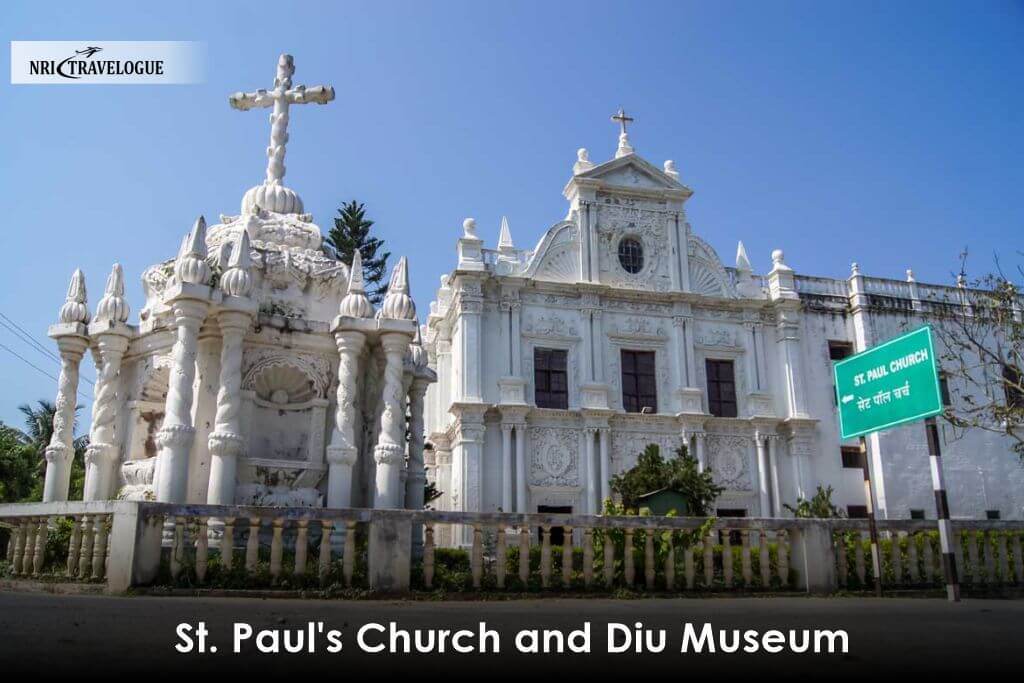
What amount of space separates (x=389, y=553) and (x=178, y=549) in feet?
7.12

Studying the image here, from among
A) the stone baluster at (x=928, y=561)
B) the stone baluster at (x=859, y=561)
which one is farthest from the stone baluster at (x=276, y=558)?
the stone baluster at (x=928, y=561)

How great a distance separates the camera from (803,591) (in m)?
10.4

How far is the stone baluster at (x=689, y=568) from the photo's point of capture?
10.1m

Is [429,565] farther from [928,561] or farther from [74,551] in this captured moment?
[928,561]

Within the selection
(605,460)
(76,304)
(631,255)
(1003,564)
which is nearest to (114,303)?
(76,304)

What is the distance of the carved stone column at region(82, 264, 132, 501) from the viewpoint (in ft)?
39.0

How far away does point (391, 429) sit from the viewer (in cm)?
1194

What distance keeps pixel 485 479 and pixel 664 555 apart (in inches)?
603

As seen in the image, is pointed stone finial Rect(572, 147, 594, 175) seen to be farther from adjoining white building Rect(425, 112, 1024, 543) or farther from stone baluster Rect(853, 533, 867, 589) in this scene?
stone baluster Rect(853, 533, 867, 589)

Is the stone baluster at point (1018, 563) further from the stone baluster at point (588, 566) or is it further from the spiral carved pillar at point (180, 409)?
the spiral carved pillar at point (180, 409)

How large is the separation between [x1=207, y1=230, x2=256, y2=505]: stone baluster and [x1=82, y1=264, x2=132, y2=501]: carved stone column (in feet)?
6.03

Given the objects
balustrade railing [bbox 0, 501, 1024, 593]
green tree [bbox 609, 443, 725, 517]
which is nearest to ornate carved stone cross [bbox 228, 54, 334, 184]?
balustrade railing [bbox 0, 501, 1024, 593]

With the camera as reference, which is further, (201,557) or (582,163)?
(582,163)

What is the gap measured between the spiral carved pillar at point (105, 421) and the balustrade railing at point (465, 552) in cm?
123
